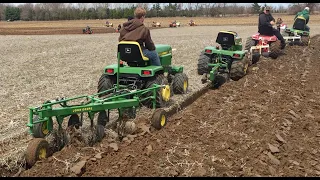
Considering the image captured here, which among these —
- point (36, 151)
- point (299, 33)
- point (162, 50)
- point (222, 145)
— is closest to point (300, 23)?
point (299, 33)

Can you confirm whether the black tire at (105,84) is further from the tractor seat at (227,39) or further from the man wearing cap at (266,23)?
the man wearing cap at (266,23)

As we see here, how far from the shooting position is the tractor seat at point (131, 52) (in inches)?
A: 261

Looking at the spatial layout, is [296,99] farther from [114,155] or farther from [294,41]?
[294,41]

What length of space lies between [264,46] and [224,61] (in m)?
2.83

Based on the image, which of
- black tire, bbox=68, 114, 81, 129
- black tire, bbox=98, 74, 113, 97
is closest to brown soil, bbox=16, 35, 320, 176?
black tire, bbox=68, 114, 81, 129

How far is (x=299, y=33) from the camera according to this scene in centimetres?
1672

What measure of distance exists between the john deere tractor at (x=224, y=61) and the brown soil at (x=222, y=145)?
1.47 metres

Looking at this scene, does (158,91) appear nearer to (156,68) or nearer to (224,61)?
(156,68)

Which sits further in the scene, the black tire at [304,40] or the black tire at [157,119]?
the black tire at [304,40]

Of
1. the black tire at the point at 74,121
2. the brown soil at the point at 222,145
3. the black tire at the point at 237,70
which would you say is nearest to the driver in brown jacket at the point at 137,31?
the brown soil at the point at 222,145

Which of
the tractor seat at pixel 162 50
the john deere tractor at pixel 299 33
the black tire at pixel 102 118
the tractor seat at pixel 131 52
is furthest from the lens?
the john deere tractor at pixel 299 33

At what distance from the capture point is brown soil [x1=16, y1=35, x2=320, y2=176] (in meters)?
4.36

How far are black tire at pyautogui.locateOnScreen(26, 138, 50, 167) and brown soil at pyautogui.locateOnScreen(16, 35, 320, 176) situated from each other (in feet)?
0.41

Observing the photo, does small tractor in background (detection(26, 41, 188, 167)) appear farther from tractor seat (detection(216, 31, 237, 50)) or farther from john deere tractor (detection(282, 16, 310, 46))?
john deere tractor (detection(282, 16, 310, 46))
